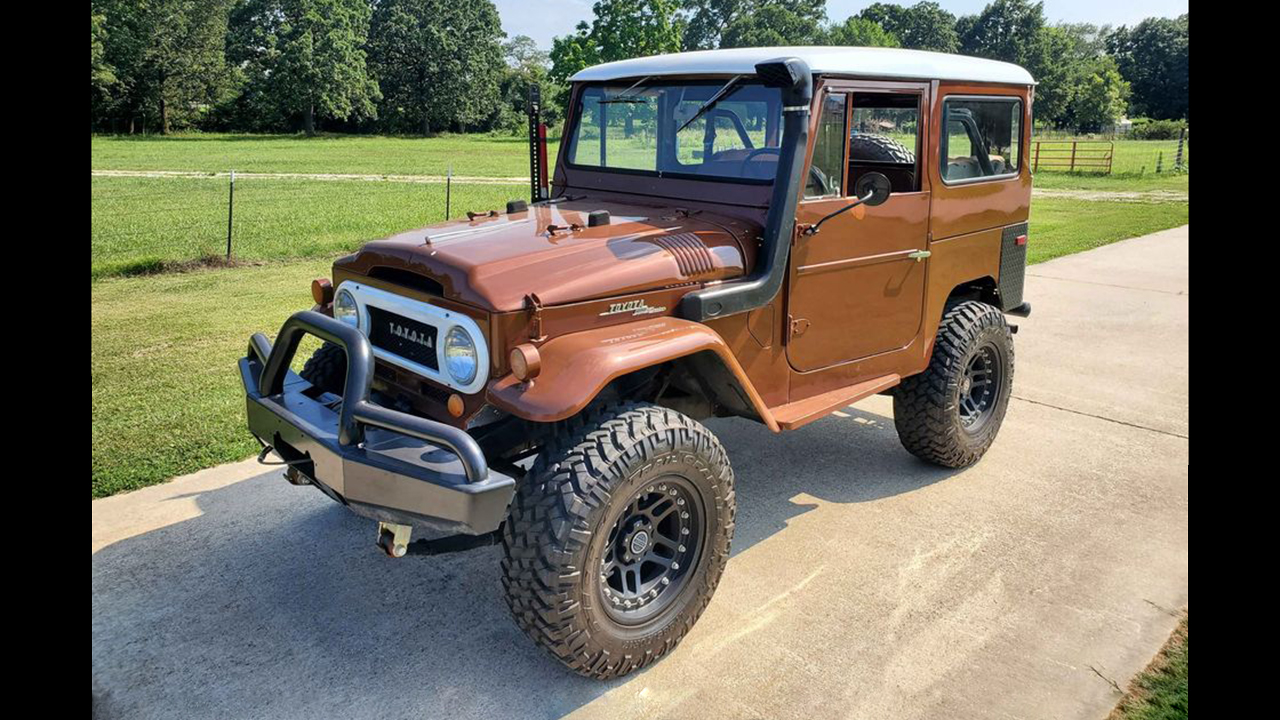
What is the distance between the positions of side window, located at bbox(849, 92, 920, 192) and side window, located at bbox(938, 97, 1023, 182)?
0.18 metres

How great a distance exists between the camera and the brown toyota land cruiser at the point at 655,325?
3.13m

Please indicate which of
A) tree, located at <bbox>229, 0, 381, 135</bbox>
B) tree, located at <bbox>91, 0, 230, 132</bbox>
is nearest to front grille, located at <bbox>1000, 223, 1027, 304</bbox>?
tree, located at <bbox>91, 0, 230, 132</bbox>

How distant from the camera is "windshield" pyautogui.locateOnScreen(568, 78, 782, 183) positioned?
4.15m

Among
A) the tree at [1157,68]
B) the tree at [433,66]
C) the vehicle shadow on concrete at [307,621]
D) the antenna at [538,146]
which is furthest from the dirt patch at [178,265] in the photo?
the tree at [1157,68]

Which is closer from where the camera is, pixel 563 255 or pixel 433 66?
pixel 563 255

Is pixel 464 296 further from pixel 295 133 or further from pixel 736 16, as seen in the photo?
pixel 736 16

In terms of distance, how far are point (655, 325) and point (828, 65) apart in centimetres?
145

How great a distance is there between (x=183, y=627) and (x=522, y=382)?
5.75ft

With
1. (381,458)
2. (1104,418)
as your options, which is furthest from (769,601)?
(1104,418)

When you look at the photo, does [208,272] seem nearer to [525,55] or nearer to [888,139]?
[888,139]

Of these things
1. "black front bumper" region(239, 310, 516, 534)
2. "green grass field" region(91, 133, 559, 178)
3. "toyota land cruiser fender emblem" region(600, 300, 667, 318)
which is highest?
"green grass field" region(91, 133, 559, 178)

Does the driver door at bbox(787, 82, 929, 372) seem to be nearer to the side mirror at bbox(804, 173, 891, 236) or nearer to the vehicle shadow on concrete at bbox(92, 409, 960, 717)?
the side mirror at bbox(804, 173, 891, 236)

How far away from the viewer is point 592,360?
3189 mm

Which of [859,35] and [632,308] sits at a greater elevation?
[859,35]
